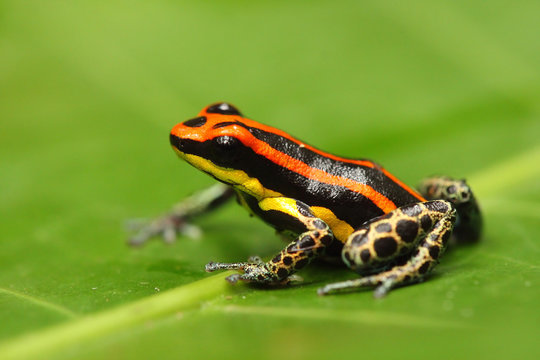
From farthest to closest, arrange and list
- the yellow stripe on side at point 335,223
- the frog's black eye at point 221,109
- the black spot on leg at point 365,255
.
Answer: the frog's black eye at point 221,109, the yellow stripe on side at point 335,223, the black spot on leg at point 365,255

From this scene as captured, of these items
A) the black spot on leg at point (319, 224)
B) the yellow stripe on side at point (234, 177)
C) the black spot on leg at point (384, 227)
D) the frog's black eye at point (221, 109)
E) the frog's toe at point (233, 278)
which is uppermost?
the frog's black eye at point (221, 109)

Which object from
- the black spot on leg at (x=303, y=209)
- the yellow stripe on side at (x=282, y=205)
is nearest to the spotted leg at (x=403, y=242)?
the black spot on leg at (x=303, y=209)

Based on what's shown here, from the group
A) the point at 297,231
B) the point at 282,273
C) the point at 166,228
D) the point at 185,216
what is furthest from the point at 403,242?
the point at 166,228

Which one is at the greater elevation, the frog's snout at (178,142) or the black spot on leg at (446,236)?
the frog's snout at (178,142)

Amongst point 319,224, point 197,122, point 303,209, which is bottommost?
point 319,224

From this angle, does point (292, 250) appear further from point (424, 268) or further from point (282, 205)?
point (424, 268)

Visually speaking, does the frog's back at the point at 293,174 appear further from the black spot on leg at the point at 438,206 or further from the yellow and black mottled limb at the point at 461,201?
the yellow and black mottled limb at the point at 461,201

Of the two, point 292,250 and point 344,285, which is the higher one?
point 292,250
